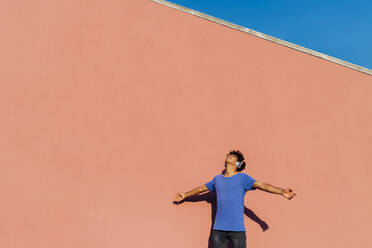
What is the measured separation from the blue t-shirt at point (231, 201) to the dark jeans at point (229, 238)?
0.05 m

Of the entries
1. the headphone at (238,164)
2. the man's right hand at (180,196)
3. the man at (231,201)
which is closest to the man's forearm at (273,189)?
the man at (231,201)

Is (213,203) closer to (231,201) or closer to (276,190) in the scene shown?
(231,201)

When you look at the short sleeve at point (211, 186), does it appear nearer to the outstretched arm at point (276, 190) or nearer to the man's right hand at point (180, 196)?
the man's right hand at point (180, 196)

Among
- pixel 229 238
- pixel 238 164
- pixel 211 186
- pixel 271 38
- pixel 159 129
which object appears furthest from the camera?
pixel 271 38

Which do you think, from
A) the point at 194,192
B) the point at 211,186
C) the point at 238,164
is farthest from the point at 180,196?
the point at 238,164

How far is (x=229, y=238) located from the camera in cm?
383

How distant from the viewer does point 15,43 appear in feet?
14.1

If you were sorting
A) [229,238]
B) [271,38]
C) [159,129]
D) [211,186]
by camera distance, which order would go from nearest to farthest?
1. [229,238]
2. [211,186]
3. [159,129]
4. [271,38]

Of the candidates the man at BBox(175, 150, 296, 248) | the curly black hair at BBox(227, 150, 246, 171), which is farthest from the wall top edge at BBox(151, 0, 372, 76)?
the man at BBox(175, 150, 296, 248)

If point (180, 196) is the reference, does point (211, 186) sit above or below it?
above

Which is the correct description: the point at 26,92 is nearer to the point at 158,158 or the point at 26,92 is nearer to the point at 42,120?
the point at 42,120

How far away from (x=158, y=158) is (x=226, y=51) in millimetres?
1686

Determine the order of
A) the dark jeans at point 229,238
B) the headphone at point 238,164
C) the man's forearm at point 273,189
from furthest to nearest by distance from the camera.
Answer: the headphone at point 238,164
the man's forearm at point 273,189
the dark jeans at point 229,238

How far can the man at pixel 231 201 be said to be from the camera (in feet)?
12.4
